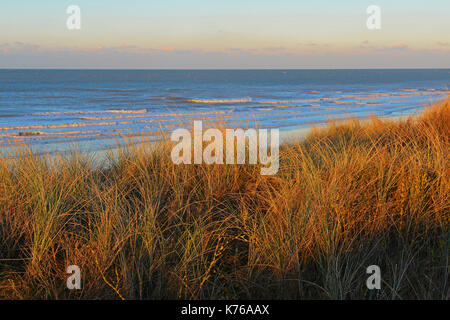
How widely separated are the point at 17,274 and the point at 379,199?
9.18 feet

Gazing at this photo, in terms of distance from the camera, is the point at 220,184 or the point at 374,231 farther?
the point at 220,184

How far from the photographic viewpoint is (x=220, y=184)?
190 inches

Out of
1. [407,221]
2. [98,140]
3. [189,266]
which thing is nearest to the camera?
[189,266]

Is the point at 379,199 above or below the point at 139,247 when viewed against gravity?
above

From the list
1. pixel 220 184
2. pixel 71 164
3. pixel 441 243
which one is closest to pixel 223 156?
pixel 220 184

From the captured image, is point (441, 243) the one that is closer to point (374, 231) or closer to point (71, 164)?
point (374, 231)

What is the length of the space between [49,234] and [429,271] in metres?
2.74

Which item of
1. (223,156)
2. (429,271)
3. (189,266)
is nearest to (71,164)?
(223,156)

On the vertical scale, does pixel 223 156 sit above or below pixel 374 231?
above

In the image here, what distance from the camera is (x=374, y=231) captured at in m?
3.54
